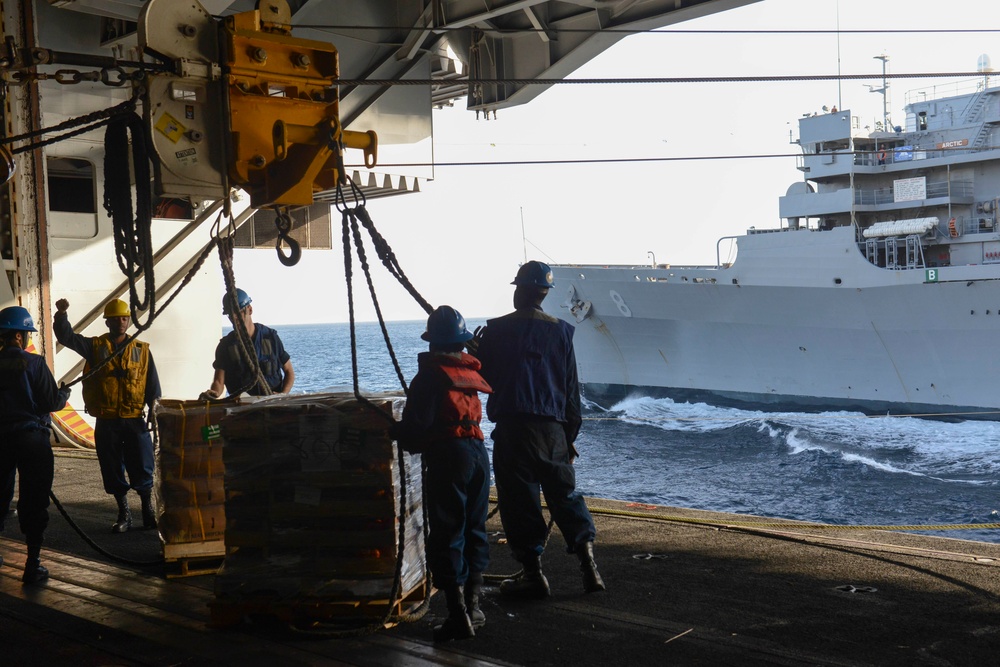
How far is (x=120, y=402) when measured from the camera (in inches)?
258

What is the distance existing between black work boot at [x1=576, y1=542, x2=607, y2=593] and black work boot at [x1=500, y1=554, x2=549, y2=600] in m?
0.22

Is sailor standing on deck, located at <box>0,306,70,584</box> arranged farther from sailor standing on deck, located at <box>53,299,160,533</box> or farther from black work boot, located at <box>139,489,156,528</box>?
black work boot, located at <box>139,489,156,528</box>

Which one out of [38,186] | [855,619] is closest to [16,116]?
[38,186]

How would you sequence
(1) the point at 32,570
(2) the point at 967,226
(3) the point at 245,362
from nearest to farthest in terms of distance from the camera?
(1) the point at 32,570 < (3) the point at 245,362 < (2) the point at 967,226

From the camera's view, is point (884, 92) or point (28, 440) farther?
point (884, 92)

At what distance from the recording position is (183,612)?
4.59m

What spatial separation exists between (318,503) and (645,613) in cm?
171

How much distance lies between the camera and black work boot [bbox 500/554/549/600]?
15.3ft

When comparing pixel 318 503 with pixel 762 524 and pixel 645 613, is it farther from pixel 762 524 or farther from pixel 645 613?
pixel 762 524

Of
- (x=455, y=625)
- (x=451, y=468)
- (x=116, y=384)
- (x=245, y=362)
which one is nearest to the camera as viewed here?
(x=455, y=625)

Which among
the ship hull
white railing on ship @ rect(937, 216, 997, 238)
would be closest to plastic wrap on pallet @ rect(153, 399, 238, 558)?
the ship hull

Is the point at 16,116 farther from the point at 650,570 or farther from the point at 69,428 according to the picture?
the point at 650,570

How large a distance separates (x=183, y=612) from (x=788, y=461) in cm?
2296

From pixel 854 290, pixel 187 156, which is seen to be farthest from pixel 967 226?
pixel 187 156
